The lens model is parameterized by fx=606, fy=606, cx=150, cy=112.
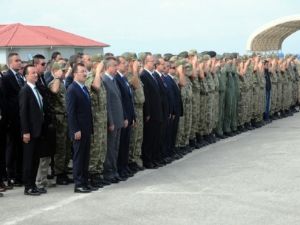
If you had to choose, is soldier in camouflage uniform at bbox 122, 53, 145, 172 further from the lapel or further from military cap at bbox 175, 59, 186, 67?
military cap at bbox 175, 59, 186, 67

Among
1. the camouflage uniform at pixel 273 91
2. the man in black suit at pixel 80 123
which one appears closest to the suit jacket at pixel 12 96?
the man in black suit at pixel 80 123

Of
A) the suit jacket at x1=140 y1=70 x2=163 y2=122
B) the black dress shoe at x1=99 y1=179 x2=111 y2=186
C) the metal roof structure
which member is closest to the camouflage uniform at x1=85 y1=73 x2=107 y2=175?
the black dress shoe at x1=99 y1=179 x2=111 y2=186

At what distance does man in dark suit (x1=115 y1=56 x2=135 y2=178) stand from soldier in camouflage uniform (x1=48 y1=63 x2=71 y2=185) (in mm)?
840

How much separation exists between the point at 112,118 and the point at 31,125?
1292 millimetres

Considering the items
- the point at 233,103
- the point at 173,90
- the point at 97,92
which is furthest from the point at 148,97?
the point at 233,103

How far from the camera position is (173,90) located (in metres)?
10.8

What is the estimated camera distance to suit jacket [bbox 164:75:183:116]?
1070 cm

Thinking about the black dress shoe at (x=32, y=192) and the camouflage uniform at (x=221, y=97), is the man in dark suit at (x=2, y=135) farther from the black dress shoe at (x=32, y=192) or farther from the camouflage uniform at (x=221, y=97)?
the camouflage uniform at (x=221, y=97)

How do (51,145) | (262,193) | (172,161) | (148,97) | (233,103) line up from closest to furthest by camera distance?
(262,193) < (51,145) < (148,97) < (172,161) < (233,103)

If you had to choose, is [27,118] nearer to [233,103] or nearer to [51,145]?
[51,145]

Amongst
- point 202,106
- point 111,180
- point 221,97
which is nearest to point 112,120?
point 111,180

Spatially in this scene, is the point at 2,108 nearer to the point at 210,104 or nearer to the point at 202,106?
the point at 202,106

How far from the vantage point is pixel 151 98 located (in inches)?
392

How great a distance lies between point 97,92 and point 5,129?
1.50 metres
